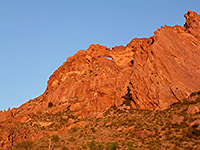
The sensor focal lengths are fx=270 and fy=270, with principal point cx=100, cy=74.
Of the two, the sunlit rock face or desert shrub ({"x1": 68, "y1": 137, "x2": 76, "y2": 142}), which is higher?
→ the sunlit rock face

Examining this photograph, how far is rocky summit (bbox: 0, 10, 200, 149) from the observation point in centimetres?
6216

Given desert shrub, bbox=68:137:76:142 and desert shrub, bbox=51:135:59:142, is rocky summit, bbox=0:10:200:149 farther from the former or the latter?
desert shrub, bbox=68:137:76:142

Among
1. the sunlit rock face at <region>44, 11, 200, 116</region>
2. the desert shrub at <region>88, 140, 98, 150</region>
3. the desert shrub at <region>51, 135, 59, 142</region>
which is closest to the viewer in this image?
the desert shrub at <region>88, 140, 98, 150</region>

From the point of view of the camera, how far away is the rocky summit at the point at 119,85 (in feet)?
204

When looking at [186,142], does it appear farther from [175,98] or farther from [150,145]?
[175,98]

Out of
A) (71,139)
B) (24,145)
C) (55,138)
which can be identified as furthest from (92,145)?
(24,145)

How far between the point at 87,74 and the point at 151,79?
26349 mm

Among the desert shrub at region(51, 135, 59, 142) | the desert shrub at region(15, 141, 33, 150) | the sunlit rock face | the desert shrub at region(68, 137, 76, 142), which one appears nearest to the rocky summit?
the sunlit rock face

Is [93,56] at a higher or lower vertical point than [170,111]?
higher

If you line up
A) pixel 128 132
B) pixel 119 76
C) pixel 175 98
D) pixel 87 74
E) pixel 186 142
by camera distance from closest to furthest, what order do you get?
pixel 186 142
pixel 128 132
pixel 175 98
pixel 119 76
pixel 87 74

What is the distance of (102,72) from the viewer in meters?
81.1

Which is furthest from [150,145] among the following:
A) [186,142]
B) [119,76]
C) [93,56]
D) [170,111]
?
[93,56]

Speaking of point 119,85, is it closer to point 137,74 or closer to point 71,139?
point 137,74

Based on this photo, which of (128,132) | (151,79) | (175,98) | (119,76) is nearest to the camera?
(128,132)
